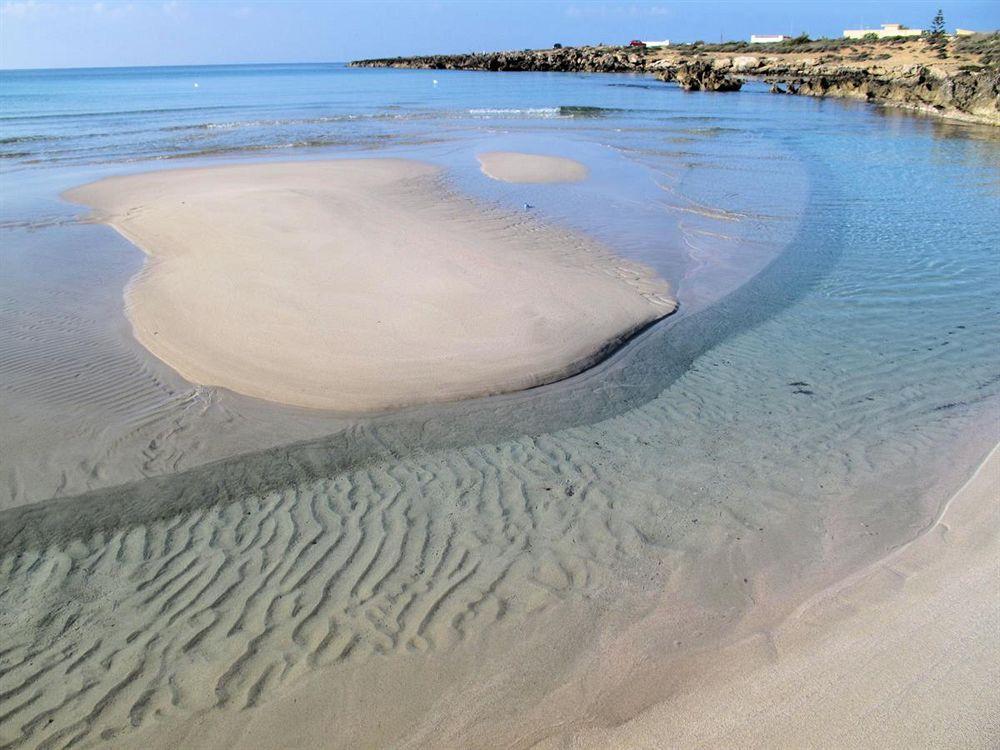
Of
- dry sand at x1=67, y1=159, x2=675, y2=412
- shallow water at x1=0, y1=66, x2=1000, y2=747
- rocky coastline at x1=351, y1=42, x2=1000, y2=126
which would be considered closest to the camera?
shallow water at x1=0, y1=66, x2=1000, y2=747

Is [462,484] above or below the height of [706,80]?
below

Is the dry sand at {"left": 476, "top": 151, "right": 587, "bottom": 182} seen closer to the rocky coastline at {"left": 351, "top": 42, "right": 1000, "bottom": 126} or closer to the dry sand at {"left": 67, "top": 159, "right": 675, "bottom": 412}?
the dry sand at {"left": 67, "top": 159, "right": 675, "bottom": 412}

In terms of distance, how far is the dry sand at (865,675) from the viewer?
3.30m

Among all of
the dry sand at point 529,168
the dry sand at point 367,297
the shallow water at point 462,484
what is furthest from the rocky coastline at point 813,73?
the dry sand at point 367,297

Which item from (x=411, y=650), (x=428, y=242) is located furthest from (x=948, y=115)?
(x=411, y=650)

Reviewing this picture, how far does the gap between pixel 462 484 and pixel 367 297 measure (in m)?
4.14

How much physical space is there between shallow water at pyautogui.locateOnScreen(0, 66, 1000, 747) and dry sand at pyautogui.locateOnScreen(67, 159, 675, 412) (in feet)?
1.41

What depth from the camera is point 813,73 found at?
6419 cm

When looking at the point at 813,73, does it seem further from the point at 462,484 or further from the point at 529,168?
the point at 462,484

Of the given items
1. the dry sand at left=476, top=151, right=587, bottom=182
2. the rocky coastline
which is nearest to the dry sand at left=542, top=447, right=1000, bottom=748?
the dry sand at left=476, top=151, right=587, bottom=182

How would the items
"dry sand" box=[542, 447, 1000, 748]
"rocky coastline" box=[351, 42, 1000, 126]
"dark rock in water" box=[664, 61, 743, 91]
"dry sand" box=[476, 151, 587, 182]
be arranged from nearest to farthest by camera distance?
1. "dry sand" box=[542, 447, 1000, 748]
2. "dry sand" box=[476, 151, 587, 182]
3. "rocky coastline" box=[351, 42, 1000, 126]
4. "dark rock in water" box=[664, 61, 743, 91]

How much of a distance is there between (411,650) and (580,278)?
22.9 feet

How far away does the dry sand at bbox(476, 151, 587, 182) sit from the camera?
18031mm

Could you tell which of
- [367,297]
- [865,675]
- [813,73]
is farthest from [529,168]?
[813,73]
